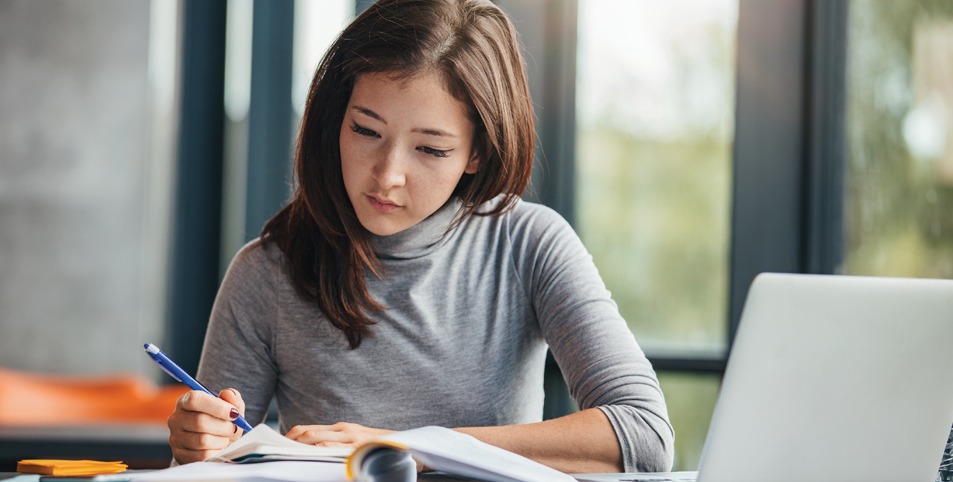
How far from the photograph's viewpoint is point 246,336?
55.7 inches

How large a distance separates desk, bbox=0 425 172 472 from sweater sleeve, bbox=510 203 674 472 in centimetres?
152

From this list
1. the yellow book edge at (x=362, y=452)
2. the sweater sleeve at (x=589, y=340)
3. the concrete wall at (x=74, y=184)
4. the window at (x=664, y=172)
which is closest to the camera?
the yellow book edge at (x=362, y=452)

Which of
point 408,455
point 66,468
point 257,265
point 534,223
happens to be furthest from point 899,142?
point 66,468

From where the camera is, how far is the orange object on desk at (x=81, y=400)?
274cm

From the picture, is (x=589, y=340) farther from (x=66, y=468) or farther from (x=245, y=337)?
(x=66, y=468)

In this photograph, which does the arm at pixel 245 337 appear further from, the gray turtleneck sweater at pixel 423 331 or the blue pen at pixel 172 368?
the blue pen at pixel 172 368

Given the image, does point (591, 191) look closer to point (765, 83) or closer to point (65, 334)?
point (765, 83)

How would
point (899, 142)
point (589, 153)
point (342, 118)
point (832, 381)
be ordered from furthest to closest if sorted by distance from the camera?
1. point (589, 153)
2. point (899, 142)
3. point (342, 118)
4. point (832, 381)

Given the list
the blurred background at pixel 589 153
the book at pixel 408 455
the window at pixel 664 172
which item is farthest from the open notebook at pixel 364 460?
the window at pixel 664 172

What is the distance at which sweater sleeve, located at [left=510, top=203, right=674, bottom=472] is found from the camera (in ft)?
3.92

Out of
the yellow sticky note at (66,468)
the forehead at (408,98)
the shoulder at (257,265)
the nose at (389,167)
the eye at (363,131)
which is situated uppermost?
the forehead at (408,98)

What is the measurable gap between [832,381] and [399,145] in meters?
0.68

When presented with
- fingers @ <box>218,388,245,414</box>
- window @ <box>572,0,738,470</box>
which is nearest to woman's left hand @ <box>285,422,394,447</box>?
fingers @ <box>218,388,245,414</box>

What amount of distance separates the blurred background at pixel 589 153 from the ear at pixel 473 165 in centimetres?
113
